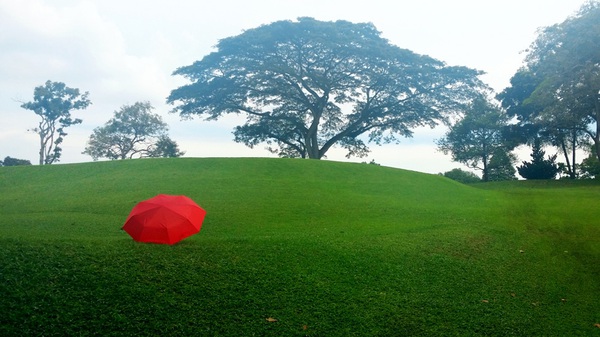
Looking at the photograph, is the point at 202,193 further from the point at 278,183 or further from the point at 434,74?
the point at 434,74

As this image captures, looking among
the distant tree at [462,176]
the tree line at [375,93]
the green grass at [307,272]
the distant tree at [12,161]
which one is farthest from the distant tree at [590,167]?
the distant tree at [12,161]

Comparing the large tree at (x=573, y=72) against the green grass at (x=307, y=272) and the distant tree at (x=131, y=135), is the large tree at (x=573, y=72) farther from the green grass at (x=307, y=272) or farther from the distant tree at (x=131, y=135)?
the distant tree at (x=131, y=135)

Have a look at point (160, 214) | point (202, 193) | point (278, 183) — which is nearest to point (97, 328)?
point (160, 214)

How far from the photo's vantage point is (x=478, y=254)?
10.3 metres

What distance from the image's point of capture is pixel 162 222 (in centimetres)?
862

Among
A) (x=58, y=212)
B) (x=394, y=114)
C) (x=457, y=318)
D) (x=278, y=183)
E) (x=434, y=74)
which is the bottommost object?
(x=457, y=318)

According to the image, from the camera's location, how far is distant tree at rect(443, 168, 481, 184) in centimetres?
4075

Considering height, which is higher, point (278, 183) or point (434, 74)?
point (434, 74)

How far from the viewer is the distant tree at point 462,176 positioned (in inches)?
1604

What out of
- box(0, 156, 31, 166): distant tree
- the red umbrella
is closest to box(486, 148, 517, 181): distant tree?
the red umbrella

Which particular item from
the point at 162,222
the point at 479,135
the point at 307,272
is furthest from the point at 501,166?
the point at 162,222

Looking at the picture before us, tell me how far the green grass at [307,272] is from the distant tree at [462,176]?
80.2 ft

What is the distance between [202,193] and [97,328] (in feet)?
42.6

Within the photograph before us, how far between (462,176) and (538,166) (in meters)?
6.34
